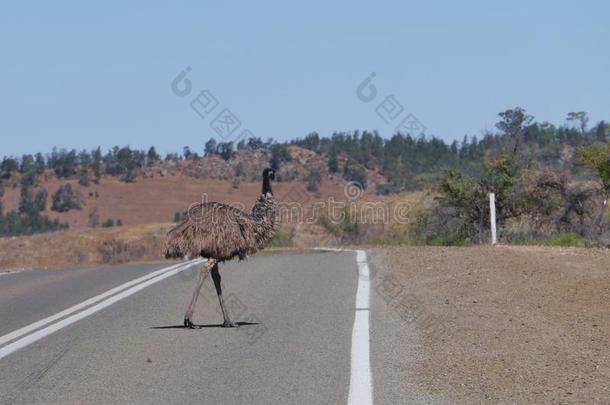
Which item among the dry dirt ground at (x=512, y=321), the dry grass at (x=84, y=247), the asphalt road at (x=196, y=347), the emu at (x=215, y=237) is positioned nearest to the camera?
the asphalt road at (x=196, y=347)

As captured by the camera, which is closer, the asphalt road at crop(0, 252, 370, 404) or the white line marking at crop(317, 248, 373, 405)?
the white line marking at crop(317, 248, 373, 405)

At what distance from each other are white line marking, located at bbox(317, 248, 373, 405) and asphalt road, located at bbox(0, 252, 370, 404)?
0.08 metres

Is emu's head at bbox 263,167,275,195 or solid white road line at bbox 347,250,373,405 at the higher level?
emu's head at bbox 263,167,275,195

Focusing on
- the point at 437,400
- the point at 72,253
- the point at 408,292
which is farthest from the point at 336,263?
the point at 72,253

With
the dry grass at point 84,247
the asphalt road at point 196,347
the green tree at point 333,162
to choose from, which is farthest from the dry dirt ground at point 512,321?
the green tree at point 333,162

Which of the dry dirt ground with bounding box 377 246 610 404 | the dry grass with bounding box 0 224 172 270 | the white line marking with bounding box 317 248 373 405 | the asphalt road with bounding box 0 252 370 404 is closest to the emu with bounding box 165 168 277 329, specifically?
the asphalt road with bounding box 0 252 370 404

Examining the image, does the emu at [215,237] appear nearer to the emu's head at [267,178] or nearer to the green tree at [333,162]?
the emu's head at [267,178]

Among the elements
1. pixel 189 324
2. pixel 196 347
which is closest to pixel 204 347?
pixel 196 347

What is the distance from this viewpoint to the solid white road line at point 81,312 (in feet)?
39.7

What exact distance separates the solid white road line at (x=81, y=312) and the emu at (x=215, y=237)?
1.64m

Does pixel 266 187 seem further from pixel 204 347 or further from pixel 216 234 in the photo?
pixel 204 347

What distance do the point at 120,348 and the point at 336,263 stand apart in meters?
9.99

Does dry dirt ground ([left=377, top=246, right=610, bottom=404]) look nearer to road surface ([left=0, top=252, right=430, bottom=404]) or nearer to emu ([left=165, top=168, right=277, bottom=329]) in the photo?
road surface ([left=0, top=252, right=430, bottom=404])

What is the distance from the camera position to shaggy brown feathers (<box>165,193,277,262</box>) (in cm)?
1314
